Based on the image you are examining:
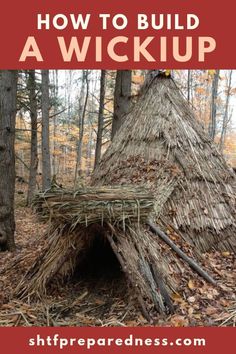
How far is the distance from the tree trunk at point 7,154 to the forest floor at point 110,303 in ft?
5.53

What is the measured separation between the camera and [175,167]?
5.09 meters

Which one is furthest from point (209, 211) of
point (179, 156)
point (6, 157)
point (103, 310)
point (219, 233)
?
point (6, 157)

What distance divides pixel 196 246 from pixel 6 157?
3586mm

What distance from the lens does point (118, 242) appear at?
144 inches

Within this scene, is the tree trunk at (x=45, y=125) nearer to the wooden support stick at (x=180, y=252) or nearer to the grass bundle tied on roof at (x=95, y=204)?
the wooden support stick at (x=180, y=252)

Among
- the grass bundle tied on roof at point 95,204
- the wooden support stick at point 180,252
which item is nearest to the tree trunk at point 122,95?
the wooden support stick at point 180,252

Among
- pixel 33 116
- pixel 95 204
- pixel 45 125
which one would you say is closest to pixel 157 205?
pixel 95 204

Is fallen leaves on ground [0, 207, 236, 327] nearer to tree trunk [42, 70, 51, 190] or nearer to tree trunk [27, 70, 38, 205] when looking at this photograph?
tree trunk [42, 70, 51, 190]

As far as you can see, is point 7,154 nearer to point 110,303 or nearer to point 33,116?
point 110,303

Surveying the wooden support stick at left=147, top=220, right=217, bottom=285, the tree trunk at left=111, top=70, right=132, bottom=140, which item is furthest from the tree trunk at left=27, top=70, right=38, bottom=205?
the wooden support stick at left=147, top=220, right=217, bottom=285

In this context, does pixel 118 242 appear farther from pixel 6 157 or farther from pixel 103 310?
pixel 6 157

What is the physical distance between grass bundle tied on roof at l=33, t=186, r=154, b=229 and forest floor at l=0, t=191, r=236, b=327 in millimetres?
868

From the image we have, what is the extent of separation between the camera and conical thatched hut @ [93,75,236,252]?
186 inches

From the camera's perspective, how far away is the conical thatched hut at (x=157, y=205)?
358 cm
